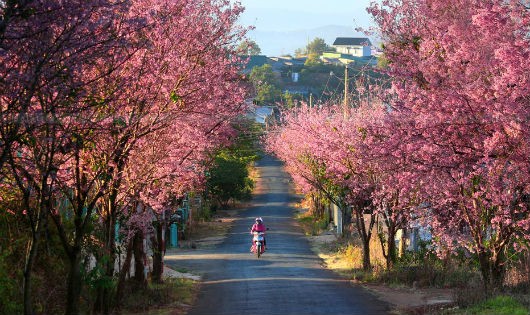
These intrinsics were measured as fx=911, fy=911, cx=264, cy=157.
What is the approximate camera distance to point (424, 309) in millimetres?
19875

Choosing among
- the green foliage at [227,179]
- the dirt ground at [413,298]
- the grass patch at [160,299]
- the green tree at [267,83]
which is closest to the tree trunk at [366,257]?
the dirt ground at [413,298]

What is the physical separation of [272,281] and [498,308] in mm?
10923

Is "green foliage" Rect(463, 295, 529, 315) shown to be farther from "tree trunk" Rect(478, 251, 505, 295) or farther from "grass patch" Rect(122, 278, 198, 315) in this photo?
"grass patch" Rect(122, 278, 198, 315)

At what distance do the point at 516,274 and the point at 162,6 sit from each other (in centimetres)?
966

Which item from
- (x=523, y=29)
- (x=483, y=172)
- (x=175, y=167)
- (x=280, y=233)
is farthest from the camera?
(x=280, y=233)

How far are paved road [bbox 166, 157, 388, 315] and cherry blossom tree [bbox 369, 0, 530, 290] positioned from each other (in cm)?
316

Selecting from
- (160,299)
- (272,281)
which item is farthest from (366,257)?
(160,299)

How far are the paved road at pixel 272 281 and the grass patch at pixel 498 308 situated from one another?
289cm

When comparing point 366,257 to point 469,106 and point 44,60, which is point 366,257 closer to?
point 469,106

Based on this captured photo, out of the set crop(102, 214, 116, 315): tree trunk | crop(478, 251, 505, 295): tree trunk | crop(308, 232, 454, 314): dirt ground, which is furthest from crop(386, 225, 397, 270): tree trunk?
crop(102, 214, 116, 315): tree trunk

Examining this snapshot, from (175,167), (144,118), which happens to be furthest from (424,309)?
(144,118)

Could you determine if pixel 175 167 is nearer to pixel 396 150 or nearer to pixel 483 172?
pixel 396 150

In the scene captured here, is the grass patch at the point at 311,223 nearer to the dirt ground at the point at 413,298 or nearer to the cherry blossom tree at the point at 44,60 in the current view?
the dirt ground at the point at 413,298

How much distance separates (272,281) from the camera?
2689cm
